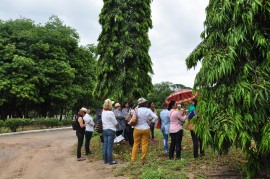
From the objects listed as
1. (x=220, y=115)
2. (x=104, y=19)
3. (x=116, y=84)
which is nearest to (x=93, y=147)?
(x=116, y=84)

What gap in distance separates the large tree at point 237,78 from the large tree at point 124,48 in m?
10.2

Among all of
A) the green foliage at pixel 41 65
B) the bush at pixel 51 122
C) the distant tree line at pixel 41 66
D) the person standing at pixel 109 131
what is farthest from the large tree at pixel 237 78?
the green foliage at pixel 41 65

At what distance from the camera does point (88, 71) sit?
41.7 meters

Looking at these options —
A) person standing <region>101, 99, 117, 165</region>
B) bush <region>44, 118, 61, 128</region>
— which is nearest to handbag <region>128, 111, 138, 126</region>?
person standing <region>101, 99, 117, 165</region>

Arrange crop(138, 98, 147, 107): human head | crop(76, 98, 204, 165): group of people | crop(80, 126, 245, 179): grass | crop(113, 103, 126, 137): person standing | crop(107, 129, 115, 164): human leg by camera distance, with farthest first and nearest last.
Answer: crop(113, 103, 126, 137): person standing → crop(107, 129, 115, 164): human leg → crop(138, 98, 147, 107): human head → crop(76, 98, 204, 165): group of people → crop(80, 126, 245, 179): grass

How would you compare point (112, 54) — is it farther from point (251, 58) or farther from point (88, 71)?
point (88, 71)

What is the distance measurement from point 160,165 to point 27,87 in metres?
25.1

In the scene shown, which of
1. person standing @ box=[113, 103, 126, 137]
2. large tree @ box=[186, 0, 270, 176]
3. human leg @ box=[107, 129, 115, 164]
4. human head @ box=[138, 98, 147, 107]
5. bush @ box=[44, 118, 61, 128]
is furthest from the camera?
bush @ box=[44, 118, 61, 128]

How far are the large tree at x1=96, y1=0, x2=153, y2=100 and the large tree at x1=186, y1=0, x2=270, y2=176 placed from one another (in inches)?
402

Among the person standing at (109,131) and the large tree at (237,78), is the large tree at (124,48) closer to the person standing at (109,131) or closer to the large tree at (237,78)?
the person standing at (109,131)

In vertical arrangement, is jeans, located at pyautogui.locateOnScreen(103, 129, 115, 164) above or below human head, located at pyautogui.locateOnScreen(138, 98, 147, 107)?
below

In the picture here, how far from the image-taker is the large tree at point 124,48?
1706 cm

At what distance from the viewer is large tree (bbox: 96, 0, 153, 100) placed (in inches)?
672

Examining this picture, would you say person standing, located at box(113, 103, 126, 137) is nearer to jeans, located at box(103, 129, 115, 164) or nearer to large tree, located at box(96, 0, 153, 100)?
jeans, located at box(103, 129, 115, 164)
